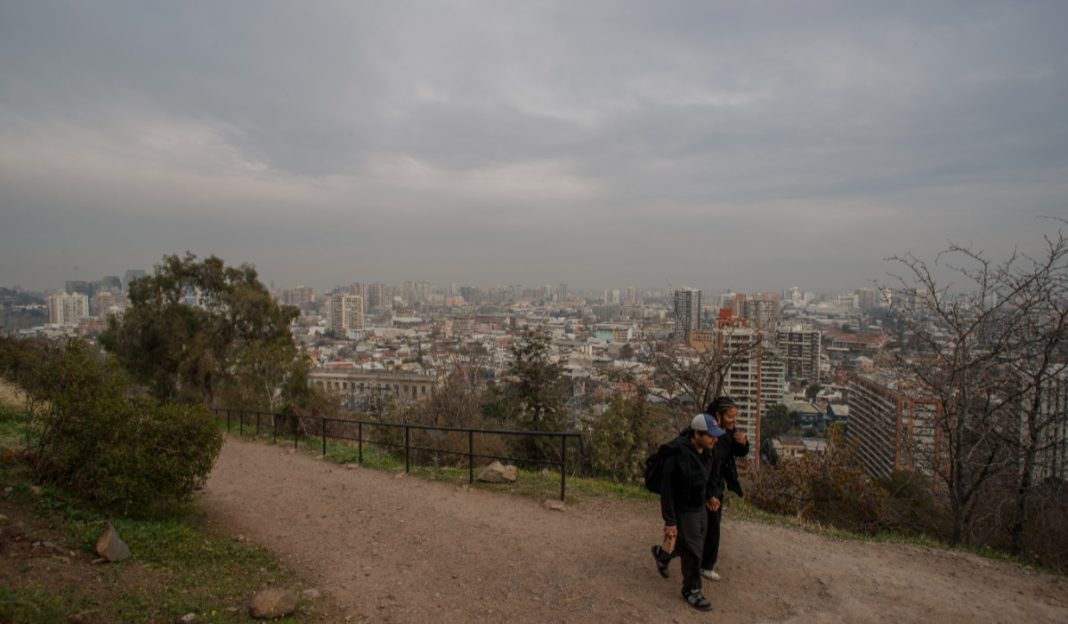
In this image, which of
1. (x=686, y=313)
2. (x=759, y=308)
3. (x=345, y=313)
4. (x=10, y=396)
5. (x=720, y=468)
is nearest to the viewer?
(x=720, y=468)

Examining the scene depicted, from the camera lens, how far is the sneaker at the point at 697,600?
4062 millimetres

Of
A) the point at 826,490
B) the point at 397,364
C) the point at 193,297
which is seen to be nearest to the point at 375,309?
the point at 397,364

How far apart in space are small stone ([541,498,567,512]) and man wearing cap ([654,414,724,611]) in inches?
96.6

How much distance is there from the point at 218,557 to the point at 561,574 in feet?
9.94

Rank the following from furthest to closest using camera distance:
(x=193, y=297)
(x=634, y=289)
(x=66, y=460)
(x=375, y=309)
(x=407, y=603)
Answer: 1. (x=375, y=309)
2. (x=634, y=289)
3. (x=193, y=297)
4. (x=66, y=460)
5. (x=407, y=603)

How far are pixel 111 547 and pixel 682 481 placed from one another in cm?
445

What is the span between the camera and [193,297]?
20094 millimetres

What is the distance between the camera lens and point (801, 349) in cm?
1872

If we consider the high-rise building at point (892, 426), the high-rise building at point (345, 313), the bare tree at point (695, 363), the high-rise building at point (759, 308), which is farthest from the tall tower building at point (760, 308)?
the high-rise building at point (345, 313)

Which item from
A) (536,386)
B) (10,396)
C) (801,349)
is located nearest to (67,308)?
(10,396)

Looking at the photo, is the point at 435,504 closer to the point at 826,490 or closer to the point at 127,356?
the point at 826,490

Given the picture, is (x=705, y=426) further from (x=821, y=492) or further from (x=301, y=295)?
(x=301, y=295)

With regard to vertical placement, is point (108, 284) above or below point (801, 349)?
above

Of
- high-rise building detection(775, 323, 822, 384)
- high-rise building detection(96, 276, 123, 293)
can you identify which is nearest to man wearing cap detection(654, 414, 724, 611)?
high-rise building detection(775, 323, 822, 384)
